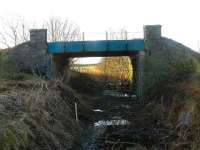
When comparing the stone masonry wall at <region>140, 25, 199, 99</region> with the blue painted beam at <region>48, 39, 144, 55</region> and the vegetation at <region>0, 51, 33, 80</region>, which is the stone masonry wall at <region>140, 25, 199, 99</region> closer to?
the blue painted beam at <region>48, 39, 144, 55</region>

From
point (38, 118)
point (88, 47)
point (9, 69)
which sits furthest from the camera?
point (88, 47)

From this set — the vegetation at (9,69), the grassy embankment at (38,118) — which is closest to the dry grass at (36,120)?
Result: the grassy embankment at (38,118)

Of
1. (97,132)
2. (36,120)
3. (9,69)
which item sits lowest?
(97,132)

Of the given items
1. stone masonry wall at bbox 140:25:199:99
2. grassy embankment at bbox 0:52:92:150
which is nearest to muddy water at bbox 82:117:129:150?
grassy embankment at bbox 0:52:92:150

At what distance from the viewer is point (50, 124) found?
16672 millimetres

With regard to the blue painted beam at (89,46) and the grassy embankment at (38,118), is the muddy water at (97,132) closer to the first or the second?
the grassy embankment at (38,118)

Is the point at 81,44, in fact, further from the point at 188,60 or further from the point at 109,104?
the point at 188,60

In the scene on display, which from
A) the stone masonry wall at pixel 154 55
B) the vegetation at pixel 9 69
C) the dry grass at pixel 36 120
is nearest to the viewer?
the dry grass at pixel 36 120

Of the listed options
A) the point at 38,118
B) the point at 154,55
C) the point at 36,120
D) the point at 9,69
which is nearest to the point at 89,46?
the point at 154,55

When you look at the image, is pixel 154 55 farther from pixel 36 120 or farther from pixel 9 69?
pixel 36 120

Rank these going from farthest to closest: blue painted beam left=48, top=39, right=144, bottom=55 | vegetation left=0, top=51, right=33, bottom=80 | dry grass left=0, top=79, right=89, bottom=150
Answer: blue painted beam left=48, top=39, right=144, bottom=55 → vegetation left=0, top=51, right=33, bottom=80 → dry grass left=0, top=79, right=89, bottom=150

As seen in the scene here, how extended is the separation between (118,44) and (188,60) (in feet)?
18.2

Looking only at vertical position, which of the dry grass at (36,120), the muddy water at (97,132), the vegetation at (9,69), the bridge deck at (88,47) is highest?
the bridge deck at (88,47)

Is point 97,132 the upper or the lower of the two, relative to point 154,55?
lower
